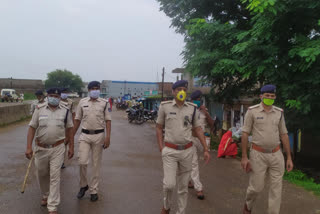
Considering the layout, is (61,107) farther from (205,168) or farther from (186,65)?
(186,65)

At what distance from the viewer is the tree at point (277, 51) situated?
5.39 metres

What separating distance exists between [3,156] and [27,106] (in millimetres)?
10876

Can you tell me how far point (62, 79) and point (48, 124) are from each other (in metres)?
67.4

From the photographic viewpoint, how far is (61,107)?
369cm

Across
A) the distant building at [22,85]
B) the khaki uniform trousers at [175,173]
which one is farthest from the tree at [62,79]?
the khaki uniform trousers at [175,173]

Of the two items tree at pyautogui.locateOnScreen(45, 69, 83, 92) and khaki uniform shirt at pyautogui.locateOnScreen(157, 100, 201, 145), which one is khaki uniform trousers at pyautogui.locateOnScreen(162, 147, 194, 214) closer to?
khaki uniform shirt at pyautogui.locateOnScreen(157, 100, 201, 145)

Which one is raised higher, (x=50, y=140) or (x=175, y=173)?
(x=50, y=140)

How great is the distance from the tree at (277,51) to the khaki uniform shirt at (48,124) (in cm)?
428

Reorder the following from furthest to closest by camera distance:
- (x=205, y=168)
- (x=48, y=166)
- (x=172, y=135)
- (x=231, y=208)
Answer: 1. (x=205, y=168)
2. (x=231, y=208)
3. (x=48, y=166)
4. (x=172, y=135)

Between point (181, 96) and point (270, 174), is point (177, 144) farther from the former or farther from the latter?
point (270, 174)

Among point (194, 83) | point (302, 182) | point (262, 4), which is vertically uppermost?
point (262, 4)

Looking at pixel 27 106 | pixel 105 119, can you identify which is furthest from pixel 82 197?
pixel 27 106

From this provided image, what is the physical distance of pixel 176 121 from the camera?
328 centimetres

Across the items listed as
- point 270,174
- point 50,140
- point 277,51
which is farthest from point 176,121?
point 277,51
